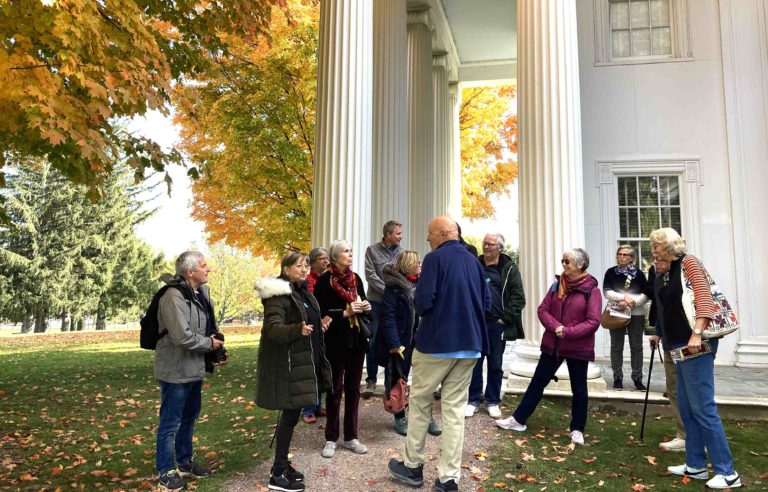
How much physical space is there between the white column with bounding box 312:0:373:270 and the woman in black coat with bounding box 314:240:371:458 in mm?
2341

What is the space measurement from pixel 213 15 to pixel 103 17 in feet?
6.91

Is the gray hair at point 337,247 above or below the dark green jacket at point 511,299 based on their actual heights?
above

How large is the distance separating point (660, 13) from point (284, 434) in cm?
1150

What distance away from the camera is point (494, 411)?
5.74 meters

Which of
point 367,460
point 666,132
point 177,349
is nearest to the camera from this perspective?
point 177,349

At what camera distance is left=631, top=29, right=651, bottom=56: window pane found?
10.7 metres

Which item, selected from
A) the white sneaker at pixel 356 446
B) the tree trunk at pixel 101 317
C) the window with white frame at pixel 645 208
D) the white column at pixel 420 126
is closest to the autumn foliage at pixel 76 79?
the white sneaker at pixel 356 446

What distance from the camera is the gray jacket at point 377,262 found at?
614 cm

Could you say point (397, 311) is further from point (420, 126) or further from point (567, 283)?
point (420, 126)

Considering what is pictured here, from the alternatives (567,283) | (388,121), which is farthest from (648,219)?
(567,283)

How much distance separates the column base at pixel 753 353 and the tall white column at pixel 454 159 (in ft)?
25.7

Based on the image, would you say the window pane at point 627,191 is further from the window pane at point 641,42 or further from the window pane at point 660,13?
the window pane at point 660,13

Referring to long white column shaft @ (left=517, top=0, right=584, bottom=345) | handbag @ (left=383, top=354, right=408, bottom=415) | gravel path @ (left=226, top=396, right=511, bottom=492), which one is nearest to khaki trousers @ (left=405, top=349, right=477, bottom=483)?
gravel path @ (left=226, top=396, right=511, bottom=492)

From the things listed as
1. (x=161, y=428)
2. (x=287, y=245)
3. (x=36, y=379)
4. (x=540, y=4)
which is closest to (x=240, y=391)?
(x=161, y=428)
